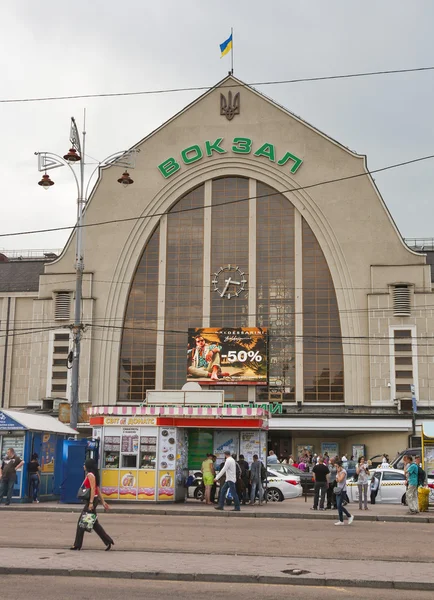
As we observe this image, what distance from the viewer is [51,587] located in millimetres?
11195

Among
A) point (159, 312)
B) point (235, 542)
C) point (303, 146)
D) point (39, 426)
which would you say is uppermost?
point (303, 146)

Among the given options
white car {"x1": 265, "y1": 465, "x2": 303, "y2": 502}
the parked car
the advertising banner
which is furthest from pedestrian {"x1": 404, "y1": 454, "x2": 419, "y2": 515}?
the advertising banner

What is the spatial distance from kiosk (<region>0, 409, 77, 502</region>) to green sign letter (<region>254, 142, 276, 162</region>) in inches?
1016

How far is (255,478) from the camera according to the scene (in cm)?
2783

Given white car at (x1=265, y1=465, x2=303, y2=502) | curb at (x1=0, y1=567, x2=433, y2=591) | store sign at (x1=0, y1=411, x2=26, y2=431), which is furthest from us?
white car at (x1=265, y1=465, x2=303, y2=502)

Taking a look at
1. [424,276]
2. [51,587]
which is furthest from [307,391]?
[51,587]

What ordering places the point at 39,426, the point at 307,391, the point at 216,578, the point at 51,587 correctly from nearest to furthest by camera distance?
the point at 51,587 → the point at 216,578 → the point at 39,426 → the point at 307,391

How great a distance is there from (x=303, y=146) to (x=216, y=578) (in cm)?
4171

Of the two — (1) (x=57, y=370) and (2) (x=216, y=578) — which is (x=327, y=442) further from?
(2) (x=216, y=578)

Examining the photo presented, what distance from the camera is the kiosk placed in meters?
28.0

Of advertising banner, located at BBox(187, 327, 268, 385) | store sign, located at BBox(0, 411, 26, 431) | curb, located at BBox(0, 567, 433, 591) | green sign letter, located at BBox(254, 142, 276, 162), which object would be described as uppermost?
green sign letter, located at BBox(254, 142, 276, 162)

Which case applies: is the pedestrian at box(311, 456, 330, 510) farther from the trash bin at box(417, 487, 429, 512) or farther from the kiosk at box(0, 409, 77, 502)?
the kiosk at box(0, 409, 77, 502)

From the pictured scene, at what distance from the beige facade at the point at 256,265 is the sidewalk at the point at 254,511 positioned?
19216mm

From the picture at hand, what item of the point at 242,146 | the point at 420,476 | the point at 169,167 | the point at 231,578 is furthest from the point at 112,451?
the point at 242,146
